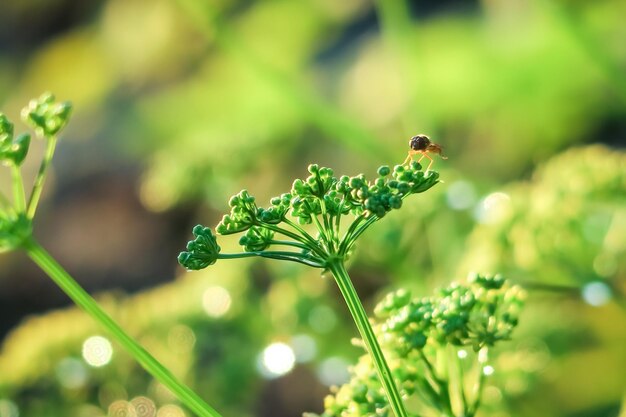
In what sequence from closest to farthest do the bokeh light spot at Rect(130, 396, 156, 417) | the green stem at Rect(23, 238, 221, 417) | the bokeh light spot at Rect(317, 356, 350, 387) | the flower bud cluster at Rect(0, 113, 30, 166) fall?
the green stem at Rect(23, 238, 221, 417)
the flower bud cluster at Rect(0, 113, 30, 166)
the bokeh light spot at Rect(130, 396, 156, 417)
the bokeh light spot at Rect(317, 356, 350, 387)

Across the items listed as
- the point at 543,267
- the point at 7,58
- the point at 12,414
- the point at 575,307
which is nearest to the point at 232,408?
the point at 12,414

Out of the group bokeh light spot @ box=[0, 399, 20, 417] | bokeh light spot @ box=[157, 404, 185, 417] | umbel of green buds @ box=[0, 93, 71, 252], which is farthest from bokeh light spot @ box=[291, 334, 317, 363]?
umbel of green buds @ box=[0, 93, 71, 252]

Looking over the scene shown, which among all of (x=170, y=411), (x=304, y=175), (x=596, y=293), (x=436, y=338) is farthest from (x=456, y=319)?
(x=304, y=175)

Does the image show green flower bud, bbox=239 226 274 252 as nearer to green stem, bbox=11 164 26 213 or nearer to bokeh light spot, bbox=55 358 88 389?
green stem, bbox=11 164 26 213

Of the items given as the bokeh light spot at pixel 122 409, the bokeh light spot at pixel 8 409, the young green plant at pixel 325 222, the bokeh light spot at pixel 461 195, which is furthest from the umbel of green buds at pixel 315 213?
the bokeh light spot at pixel 461 195

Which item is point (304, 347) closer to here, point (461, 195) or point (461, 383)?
point (461, 195)

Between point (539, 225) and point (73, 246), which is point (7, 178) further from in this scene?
point (539, 225)

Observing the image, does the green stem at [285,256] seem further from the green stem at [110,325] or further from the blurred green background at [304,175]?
the blurred green background at [304,175]
